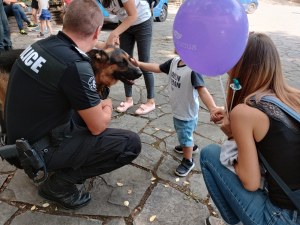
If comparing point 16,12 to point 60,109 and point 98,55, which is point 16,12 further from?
point 60,109

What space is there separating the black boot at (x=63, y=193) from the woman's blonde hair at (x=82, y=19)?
108 cm

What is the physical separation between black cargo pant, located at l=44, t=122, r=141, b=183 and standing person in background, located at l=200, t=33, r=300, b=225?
2.69ft

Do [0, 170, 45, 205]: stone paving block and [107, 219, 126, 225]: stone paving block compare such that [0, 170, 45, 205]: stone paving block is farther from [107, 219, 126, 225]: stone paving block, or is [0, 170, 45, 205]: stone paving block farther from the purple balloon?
the purple balloon

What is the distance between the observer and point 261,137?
1.70 metres

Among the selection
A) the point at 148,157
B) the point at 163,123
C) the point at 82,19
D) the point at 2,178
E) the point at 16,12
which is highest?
the point at 82,19

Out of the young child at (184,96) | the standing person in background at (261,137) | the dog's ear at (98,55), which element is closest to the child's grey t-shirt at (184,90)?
the young child at (184,96)

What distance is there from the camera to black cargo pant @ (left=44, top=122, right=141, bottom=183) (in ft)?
7.55

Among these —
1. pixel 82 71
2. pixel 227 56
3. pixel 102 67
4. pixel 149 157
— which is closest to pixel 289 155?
pixel 227 56

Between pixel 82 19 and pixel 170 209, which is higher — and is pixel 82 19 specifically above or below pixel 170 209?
above

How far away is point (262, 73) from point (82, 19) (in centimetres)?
120

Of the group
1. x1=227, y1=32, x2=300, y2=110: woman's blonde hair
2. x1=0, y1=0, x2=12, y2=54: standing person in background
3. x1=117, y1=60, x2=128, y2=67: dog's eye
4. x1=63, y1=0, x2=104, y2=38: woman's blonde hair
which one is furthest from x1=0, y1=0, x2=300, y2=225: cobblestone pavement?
x1=0, y1=0, x2=12, y2=54: standing person in background

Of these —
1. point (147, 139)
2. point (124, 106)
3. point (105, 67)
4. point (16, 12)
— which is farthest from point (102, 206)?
point (16, 12)

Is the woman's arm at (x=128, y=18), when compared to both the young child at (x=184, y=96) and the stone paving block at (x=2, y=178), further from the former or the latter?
the stone paving block at (x=2, y=178)

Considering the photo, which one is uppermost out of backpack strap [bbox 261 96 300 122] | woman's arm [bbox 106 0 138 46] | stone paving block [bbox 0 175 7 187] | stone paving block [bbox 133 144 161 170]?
backpack strap [bbox 261 96 300 122]
